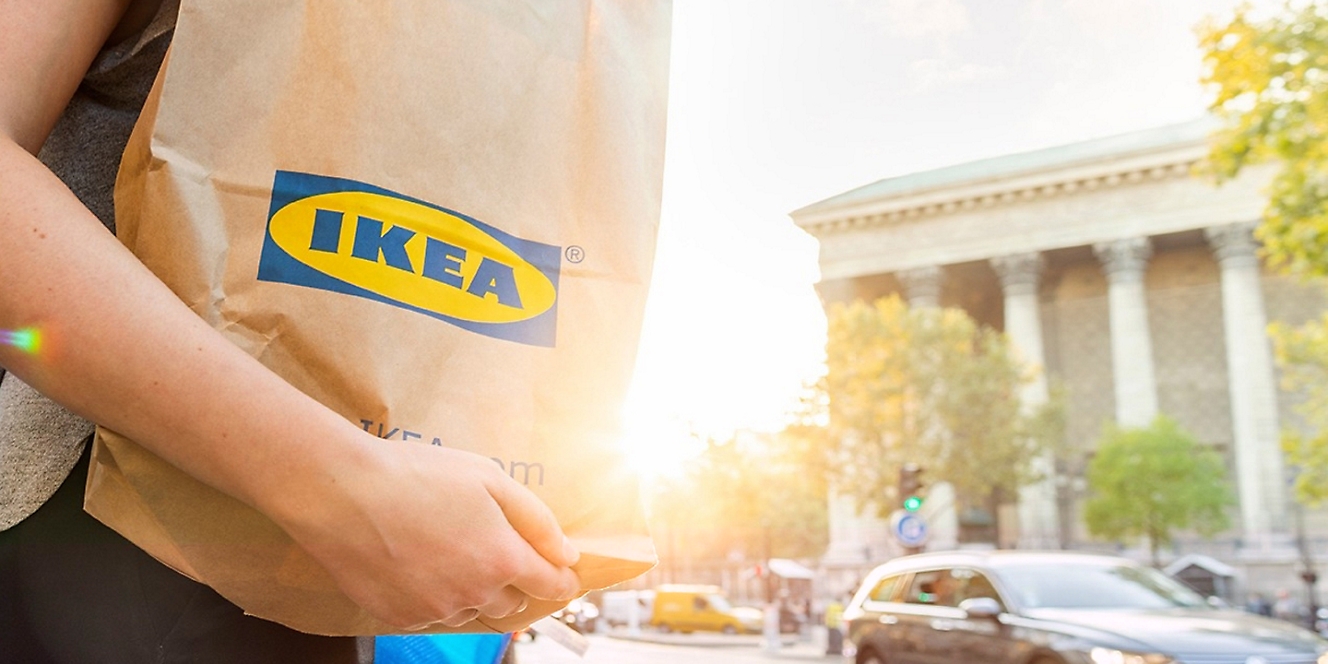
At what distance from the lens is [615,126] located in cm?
112

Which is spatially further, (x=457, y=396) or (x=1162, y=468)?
→ (x=1162, y=468)

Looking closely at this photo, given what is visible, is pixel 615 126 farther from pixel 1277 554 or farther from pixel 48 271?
pixel 1277 554

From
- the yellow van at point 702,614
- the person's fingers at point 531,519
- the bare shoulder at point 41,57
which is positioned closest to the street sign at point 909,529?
the yellow van at point 702,614

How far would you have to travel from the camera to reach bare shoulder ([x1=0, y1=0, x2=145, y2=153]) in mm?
876

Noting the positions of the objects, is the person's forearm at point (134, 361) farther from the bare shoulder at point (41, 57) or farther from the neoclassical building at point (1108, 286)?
the neoclassical building at point (1108, 286)

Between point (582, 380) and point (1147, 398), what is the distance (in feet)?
165

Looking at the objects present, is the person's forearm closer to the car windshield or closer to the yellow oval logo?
the yellow oval logo

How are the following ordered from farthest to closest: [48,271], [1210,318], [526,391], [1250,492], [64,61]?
[1210,318] → [1250,492] → [526,391] → [64,61] → [48,271]

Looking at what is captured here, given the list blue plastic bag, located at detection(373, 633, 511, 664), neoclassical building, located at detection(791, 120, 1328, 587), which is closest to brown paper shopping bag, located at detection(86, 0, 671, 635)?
blue plastic bag, located at detection(373, 633, 511, 664)

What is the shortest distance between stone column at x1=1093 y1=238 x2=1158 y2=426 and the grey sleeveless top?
162 feet

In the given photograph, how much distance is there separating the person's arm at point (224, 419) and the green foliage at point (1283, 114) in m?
12.3

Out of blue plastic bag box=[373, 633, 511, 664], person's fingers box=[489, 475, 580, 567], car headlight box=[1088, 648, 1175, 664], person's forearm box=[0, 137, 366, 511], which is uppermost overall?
person's forearm box=[0, 137, 366, 511]

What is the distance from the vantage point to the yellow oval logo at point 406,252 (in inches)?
37.5

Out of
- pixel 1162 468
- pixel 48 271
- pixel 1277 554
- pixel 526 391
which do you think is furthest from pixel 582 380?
pixel 1277 554
